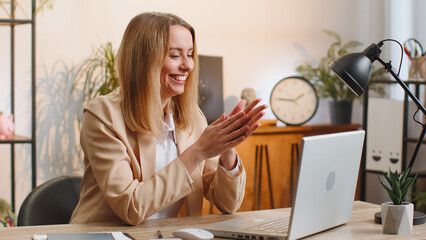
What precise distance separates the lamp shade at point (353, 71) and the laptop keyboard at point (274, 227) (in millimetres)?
443

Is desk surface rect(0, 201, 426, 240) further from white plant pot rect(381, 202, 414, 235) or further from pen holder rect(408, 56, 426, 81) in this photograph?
pen holder rect(408, 56, 426, 81)

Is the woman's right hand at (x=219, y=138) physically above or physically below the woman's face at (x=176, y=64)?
below

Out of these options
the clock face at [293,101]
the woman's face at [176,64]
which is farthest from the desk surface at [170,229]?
the clock face at [293,101]

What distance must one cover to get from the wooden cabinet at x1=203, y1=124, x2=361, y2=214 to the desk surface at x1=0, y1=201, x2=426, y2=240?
191 cm

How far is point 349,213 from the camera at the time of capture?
161 centimetres

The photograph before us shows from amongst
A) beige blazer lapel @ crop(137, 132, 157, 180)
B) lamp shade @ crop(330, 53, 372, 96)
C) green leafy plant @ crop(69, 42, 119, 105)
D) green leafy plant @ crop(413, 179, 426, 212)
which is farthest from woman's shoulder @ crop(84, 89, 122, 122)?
green leafy plant @ crop(413, 179, 426, 212)

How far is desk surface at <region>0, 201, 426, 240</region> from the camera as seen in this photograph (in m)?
1.46

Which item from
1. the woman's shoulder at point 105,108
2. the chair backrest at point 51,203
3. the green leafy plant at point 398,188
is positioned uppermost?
the woman's shoulder at point 105,108

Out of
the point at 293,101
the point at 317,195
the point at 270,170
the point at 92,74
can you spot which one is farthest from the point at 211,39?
the point at 317,195

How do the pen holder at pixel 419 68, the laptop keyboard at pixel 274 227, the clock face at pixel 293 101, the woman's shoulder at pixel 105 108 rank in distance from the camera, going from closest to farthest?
the laptop keyboard at pixel 274 227
the woman's shoulder at pixel 105 108
the pen holder at pixel 419 68
the clock face at pixel 293 101

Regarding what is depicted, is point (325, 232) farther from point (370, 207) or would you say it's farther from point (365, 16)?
point (365, 16)

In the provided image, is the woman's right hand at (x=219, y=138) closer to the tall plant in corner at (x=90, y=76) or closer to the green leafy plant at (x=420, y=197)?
the tall plant in corner at (x=90, y=76)

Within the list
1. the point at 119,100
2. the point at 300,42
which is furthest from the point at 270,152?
the point at 119,100

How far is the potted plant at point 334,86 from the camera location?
13.1 feet
